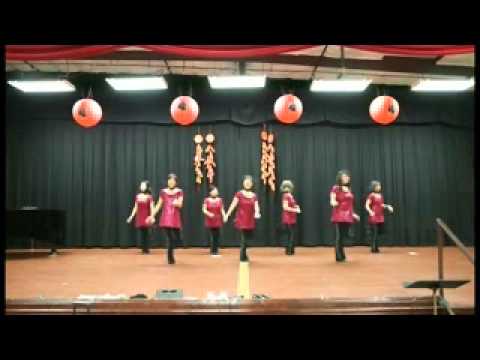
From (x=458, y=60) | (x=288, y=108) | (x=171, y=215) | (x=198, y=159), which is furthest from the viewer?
(x=198, y=159)

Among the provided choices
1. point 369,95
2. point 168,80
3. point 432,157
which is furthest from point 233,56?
point 432,157

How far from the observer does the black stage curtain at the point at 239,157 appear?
36.2ft

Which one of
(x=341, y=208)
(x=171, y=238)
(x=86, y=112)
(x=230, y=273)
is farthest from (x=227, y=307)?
(x=86, y=112)

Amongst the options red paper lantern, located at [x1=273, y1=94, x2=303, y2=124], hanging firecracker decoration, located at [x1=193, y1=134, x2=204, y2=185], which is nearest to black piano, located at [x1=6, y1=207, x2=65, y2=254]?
hanging firecracker decoration, located at [x1=193, y1=134, x2=204, y2=185]

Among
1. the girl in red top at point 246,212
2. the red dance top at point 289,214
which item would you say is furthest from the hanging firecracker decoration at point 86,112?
the red dance top at point 289,214

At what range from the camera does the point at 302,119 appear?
1109 centimetres

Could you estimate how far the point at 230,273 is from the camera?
22.0ft

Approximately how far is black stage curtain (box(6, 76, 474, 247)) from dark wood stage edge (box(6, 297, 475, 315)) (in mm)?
6776

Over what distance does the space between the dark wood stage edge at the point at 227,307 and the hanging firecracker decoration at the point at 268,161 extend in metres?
6.79

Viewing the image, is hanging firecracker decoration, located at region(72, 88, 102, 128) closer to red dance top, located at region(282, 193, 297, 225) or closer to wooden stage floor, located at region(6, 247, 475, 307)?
wooden stage floor, located at region(6, 247, 475, 307)

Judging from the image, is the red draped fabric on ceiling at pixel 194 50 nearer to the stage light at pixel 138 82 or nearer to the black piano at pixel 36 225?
the stage light at pixel 138 82

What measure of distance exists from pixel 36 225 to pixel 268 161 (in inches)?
198

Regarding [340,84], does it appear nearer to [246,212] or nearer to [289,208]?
[289,208]

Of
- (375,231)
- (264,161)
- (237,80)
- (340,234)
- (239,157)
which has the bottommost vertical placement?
(375,231)
